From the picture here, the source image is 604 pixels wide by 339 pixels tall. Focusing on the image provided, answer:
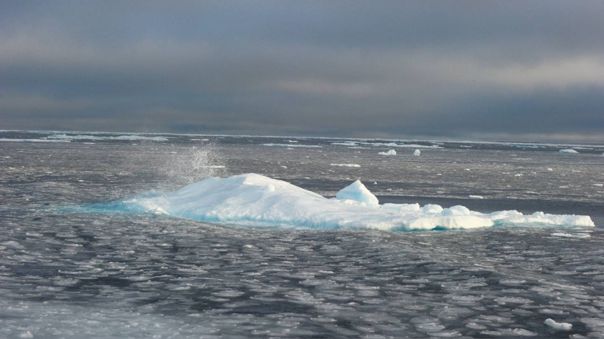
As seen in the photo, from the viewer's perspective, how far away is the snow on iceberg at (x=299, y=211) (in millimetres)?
15695

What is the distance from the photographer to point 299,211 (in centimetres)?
1630

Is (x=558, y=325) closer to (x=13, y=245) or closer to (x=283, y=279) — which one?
(x=283, y=279)

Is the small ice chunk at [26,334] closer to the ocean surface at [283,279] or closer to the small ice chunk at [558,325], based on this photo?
the ocean surface at [283,279]

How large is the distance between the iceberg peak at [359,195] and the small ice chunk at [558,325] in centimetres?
1059

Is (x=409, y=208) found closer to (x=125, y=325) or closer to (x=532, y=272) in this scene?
(x=532, y=272)

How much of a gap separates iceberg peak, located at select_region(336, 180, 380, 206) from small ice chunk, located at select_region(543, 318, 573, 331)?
10589 mm

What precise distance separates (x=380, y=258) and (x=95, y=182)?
18085 millimetres

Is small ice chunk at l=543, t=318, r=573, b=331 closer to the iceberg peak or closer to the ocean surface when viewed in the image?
the ocean surface

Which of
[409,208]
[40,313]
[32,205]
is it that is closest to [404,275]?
[40,313]

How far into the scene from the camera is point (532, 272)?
35.2 ft

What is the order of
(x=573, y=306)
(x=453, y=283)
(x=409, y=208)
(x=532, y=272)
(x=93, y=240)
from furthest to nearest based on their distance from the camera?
(x=409, y=208)
(x=93, y=240)
(x=532, y=272)
(x=453, y=283)
(x=573, y=306)

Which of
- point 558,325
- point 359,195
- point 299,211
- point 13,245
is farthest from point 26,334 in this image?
point 359,195

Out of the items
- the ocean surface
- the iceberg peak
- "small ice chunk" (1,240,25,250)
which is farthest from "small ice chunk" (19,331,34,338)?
the iceberg peak

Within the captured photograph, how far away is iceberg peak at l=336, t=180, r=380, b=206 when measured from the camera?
1853 centimetres
